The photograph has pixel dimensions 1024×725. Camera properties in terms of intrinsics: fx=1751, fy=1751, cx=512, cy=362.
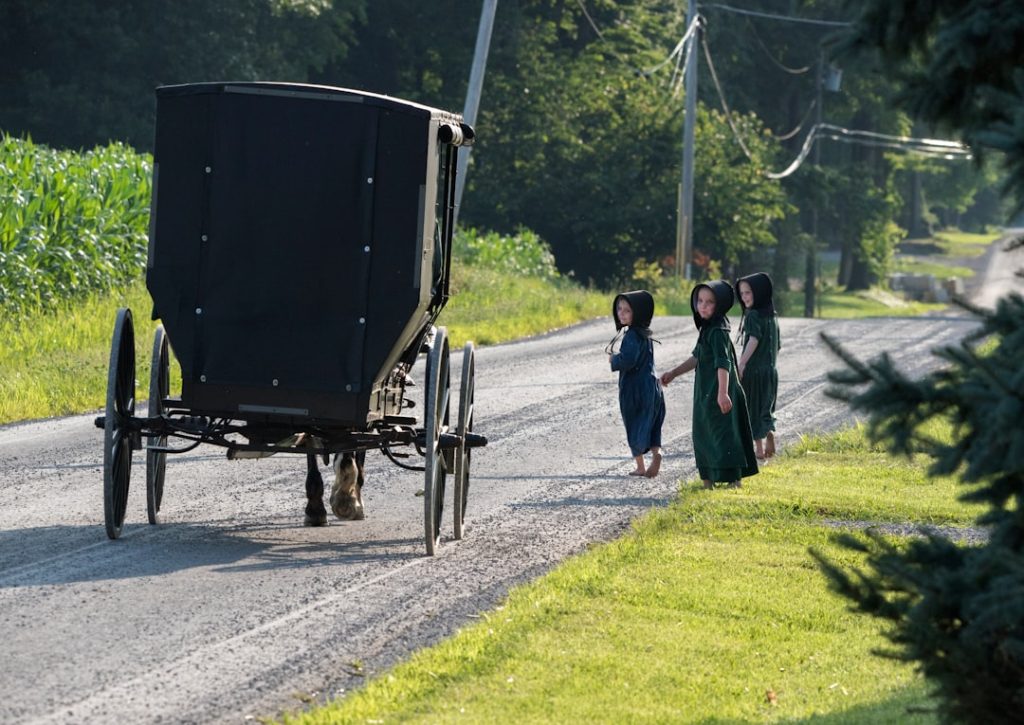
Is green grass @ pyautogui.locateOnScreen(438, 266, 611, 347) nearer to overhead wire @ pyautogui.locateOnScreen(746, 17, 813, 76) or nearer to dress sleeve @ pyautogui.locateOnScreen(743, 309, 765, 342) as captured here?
dress sleeve @ pyautogui.locateOnScreen(743, 309, 765, 342)

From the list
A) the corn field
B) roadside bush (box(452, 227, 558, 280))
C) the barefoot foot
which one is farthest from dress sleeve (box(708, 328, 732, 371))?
roadside bush (box(452, 227, 558, 280))

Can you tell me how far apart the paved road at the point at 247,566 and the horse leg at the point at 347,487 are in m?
0.13

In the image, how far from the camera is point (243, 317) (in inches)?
392

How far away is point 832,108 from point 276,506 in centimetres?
6294

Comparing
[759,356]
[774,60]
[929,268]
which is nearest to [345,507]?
[759,356]

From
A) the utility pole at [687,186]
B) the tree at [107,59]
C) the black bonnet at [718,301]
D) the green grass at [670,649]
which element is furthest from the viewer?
the tree at [107,59]

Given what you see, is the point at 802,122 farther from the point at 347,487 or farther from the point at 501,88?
the point at 347,487

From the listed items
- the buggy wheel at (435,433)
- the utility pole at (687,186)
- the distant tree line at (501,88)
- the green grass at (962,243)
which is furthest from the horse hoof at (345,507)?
the green grass at (962,243)

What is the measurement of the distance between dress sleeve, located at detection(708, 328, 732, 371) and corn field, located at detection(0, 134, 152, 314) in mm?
11881

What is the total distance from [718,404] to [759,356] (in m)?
2.59

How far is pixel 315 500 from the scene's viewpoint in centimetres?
1105

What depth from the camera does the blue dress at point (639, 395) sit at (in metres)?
14.2

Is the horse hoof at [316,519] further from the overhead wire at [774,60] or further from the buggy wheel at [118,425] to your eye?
the overhead wire at [774,60]

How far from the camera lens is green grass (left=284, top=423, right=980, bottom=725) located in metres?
6.74
